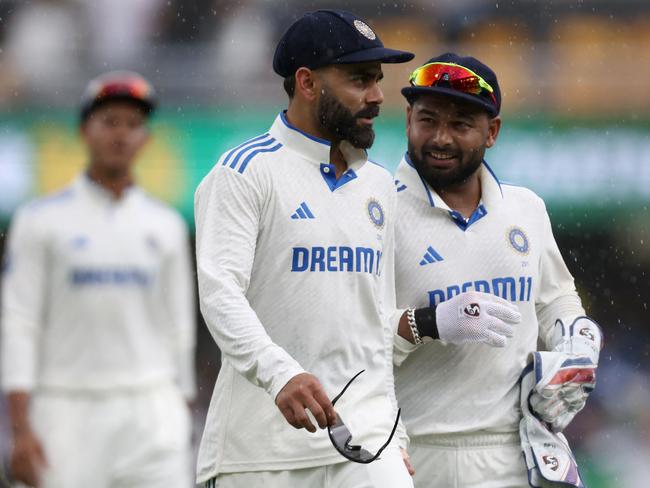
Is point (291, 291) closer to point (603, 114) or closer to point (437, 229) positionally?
point (437, 229)

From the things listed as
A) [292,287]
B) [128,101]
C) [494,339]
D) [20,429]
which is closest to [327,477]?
[292,287]

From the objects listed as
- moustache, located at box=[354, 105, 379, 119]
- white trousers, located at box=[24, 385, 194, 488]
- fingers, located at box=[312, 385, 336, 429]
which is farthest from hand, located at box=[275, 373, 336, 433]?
moustache, located at box=[354, 105, 379, 119]

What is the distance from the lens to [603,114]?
12.7 metres

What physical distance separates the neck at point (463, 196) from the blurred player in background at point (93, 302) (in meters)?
1.64

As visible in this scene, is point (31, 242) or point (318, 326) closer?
point (31, 242)

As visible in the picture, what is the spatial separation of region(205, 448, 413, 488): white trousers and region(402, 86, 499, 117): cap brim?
1.27 metres

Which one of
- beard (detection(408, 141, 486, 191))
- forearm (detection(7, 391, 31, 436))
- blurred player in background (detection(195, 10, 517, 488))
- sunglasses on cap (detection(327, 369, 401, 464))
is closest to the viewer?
forearm (detection(7, 391, 31, 436))

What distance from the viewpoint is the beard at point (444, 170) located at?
202 inches

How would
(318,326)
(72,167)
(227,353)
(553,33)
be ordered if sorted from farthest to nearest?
(553,33) → (72,167) → (318,326) → (227,353)

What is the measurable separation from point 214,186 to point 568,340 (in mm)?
1428

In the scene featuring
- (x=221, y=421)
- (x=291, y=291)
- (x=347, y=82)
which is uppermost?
(x=347, y=82)

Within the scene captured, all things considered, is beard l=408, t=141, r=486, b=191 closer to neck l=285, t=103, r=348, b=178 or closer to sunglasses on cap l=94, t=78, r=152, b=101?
neck l=285, t=103, r=348, b=178

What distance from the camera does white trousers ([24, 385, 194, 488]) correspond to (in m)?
3.70

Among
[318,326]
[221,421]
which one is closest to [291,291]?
[318,326]
